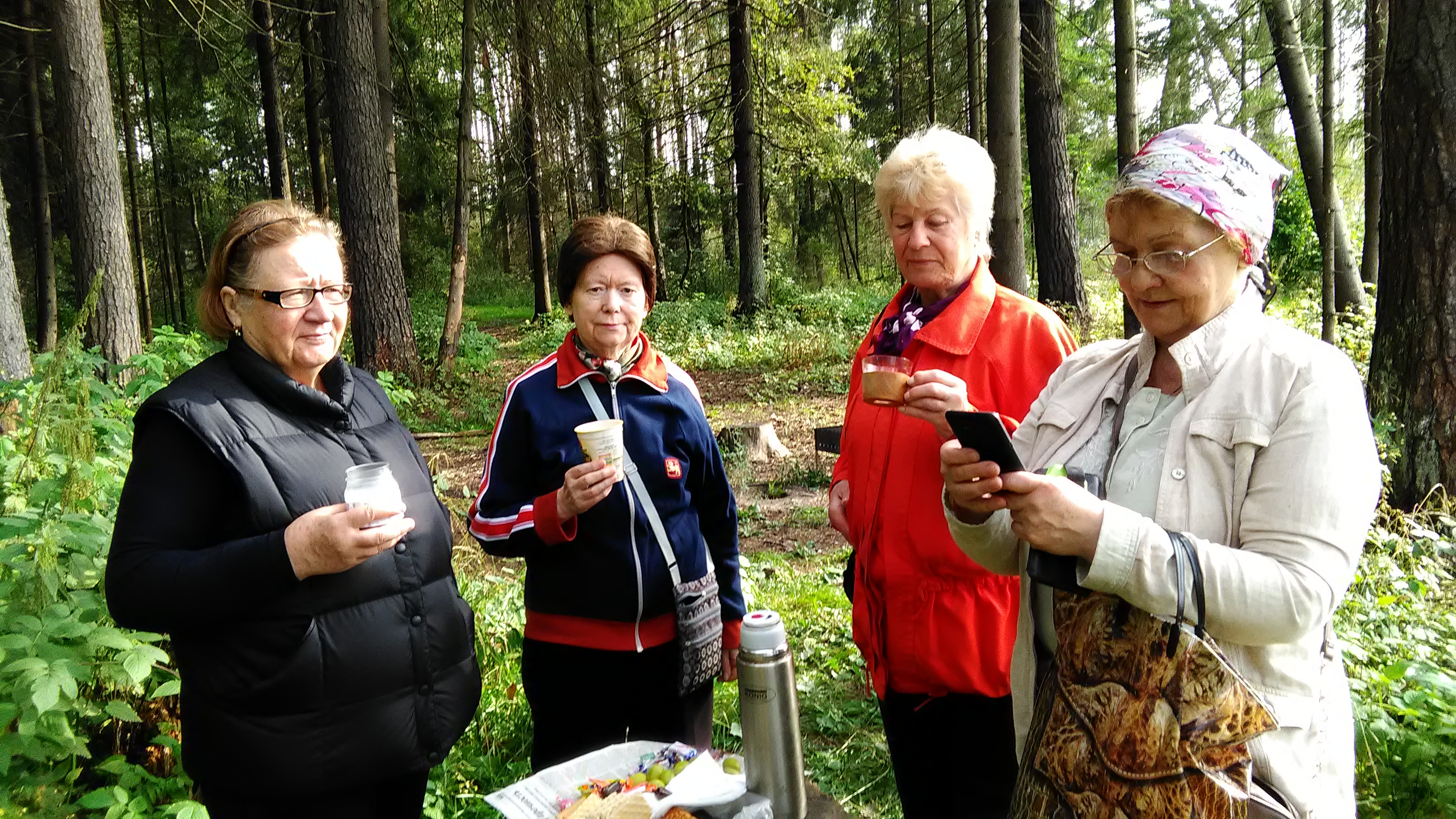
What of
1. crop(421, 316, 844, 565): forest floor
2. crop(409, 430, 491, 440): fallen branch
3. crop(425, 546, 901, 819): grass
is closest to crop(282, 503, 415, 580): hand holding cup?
crop(425, 546, 901, 819): grass

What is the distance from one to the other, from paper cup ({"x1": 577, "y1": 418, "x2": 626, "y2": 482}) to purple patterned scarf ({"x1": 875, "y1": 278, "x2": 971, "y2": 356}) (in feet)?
2.49

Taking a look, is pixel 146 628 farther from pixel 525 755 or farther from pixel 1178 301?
pixel 1178 301

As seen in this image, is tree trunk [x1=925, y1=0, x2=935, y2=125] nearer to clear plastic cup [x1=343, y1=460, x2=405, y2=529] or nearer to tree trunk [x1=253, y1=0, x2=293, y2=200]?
tree trunk [x1=253, y1=0, x2=293, y2=200]

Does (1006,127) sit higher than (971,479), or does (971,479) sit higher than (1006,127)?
(1006,127)

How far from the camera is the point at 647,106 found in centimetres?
1736

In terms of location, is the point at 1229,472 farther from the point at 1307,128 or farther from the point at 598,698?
the point at 1307,128

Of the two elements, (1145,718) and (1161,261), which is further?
(1161,261)

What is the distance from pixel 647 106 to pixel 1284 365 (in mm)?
17169

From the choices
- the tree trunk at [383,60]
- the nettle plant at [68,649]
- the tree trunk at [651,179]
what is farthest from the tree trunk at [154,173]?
the nettle plant at [68,649]

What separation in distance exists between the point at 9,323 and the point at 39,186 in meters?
12.5

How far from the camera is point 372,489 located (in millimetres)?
1741

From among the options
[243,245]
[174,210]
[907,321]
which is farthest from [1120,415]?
[174,210]

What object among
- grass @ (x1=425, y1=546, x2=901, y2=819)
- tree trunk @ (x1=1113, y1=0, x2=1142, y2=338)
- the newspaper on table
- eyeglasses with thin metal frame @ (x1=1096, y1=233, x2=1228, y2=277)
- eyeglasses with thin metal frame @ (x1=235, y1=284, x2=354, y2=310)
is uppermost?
tree trunk @ (x1=1113, y1=0, x2=1142, y2=338)

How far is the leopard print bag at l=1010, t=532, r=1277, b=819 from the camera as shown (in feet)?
4.68
